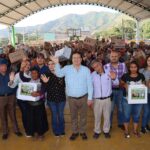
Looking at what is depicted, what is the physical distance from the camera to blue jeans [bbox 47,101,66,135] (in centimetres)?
556

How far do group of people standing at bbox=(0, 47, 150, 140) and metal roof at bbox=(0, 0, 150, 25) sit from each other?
55.0 ft

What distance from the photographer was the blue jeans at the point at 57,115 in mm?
5562

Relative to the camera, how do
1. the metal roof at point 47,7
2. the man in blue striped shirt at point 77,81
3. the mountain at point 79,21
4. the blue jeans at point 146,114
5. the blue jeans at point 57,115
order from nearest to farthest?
the man in blue striped shirt at point 77,81 → the blue jeans at point 57,115 → the blue jeans at point 146,114 → the metal roof at point 47,7 → the mountain at point 79,21

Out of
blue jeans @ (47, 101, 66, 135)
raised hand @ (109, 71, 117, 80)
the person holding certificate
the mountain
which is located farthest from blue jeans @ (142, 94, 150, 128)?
the mountain

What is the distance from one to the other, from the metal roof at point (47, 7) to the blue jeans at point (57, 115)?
1706cm

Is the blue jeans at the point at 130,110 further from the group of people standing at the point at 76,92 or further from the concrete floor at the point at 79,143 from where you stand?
the concrete floor at the point at 79,143

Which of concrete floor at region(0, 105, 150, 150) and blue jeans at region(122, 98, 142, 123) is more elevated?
blue jeans at region(122, 98, 142, 123)

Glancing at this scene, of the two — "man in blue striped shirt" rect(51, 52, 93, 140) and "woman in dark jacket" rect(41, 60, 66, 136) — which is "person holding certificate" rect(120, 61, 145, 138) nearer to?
"man in blue striped shirt" rect(51, 52, 93, 140)

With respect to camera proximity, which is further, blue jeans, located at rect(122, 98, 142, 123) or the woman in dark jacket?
blue jeans, located at rect(122, 98, 142, 123)

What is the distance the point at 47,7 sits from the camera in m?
29.1

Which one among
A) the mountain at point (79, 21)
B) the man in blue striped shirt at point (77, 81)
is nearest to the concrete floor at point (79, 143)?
the man in blue striped shirt at point (77, 81)

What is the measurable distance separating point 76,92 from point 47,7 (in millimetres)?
24848

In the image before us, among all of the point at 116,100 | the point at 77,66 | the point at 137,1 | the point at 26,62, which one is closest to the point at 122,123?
the point at 116,100

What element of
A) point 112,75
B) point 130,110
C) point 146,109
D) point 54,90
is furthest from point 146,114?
point 54,90
